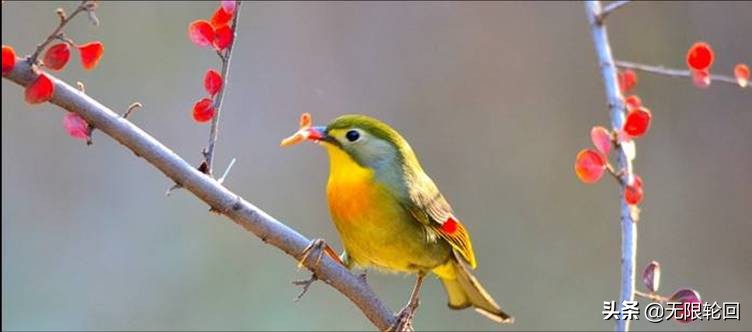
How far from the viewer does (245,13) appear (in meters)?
3.60

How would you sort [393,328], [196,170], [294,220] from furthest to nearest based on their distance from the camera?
1. [294,220]
2. [393,328]
3. [196,170]

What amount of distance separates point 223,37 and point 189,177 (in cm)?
19

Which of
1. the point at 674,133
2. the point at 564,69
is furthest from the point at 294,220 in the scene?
the point at 674,133

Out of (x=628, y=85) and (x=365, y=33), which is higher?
(x=365, y=33)

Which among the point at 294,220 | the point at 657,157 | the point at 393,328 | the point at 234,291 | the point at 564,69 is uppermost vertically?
the point at 564,69

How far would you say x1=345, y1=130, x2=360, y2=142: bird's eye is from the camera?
184 cm

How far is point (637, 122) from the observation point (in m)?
1.42

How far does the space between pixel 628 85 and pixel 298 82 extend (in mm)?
1778

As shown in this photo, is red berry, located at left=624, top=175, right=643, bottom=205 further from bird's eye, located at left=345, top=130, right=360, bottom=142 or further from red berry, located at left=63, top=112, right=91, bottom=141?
red berry, located at left=63, top=112, right=91, bottom=141

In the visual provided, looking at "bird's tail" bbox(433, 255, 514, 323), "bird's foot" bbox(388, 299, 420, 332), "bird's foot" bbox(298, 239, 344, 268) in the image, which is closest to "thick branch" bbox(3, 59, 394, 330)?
"bird's foot" bbox(298, 239, 344, 268)

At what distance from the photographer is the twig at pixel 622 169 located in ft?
4.66

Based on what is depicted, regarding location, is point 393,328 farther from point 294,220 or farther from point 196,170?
point 294,220

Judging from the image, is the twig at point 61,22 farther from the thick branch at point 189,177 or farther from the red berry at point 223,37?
the red berry at point 223,37

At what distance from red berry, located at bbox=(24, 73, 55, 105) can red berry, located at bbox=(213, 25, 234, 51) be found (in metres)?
0.26
